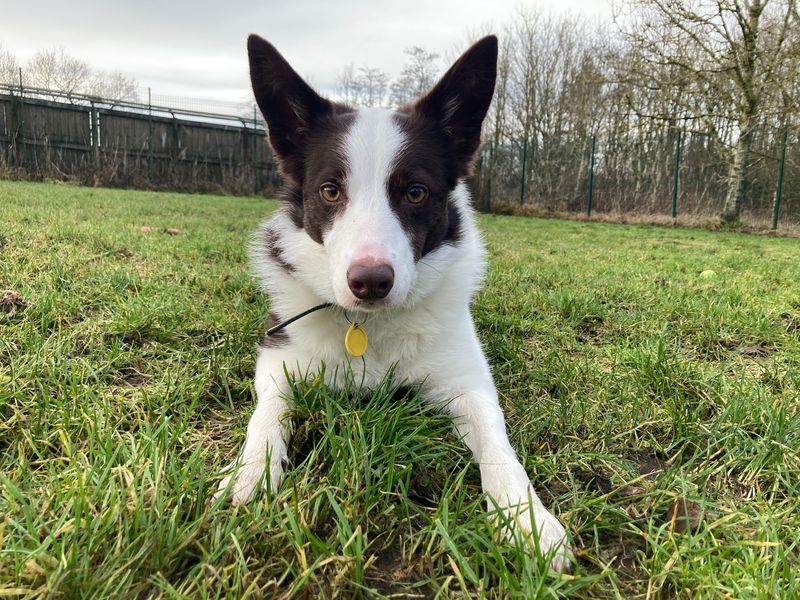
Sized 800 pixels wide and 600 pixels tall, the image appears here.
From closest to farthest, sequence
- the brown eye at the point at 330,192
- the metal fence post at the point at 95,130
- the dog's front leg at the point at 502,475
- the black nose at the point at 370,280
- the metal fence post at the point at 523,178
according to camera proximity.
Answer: the dog's front leg at the point at 502,475 < the black nose at the point at 370,280 < the brown eye at the point at 330,192 < the metal fence post at the point at 95,130 < the metal fence post at the point at 523,178

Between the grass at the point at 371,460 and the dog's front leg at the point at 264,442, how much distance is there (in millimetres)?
63

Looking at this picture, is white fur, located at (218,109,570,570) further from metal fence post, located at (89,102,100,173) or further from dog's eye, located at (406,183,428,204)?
metal fence post, located at (89,102,100,173)

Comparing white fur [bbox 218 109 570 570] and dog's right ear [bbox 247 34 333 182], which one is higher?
dog's right ear [bbox 247 34 333 182]

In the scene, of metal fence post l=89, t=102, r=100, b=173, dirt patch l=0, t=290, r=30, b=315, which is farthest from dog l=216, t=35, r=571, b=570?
metal fence post l=89, t=102, r=100, b=173

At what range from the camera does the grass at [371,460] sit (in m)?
1.13

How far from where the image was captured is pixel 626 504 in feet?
4.95

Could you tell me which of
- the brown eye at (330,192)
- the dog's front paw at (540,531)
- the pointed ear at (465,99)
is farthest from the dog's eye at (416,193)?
the dog's front paw at (540,531)

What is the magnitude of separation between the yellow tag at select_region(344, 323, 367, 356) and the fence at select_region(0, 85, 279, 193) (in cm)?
1654

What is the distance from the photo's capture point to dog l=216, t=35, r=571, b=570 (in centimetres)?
177

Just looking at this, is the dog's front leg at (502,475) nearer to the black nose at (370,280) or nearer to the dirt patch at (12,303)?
the black nose at (370,280)

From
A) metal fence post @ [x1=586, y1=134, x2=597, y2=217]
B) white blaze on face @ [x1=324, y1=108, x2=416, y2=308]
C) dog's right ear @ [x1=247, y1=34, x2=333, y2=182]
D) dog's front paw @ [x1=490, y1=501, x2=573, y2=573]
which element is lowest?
dog's front paw @ [x1=490, y1=501, x2=573, y2=573]

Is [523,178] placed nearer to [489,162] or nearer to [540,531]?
[489,162]

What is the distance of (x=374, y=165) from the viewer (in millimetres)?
2146

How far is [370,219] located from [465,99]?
969mm
